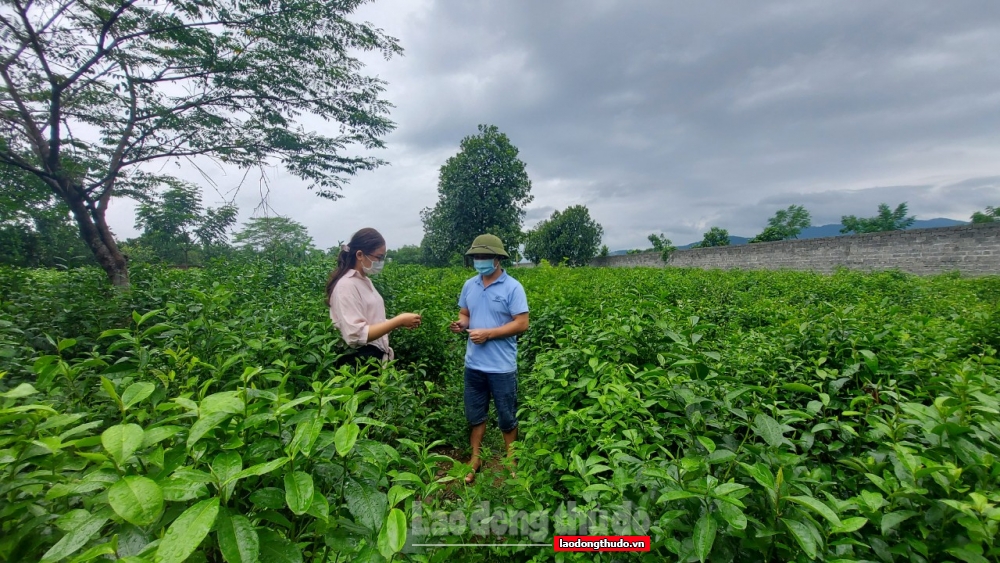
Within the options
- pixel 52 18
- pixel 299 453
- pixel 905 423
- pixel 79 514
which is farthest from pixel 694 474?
pixel 52 18

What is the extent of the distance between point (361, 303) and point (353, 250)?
1.47ft

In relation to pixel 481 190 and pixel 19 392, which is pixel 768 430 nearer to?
pixel 19 392

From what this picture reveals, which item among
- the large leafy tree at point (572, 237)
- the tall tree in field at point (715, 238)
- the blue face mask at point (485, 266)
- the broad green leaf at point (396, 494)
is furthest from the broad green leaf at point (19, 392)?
the tall tree in field at point (715, 238)

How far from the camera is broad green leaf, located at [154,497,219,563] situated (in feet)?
1.99

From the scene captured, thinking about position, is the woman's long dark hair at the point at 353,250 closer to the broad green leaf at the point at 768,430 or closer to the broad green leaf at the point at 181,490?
the broad green leaf at the point at 181,490

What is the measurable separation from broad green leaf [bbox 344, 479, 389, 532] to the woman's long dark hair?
219 cm

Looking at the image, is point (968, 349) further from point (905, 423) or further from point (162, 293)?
point (162, 293)

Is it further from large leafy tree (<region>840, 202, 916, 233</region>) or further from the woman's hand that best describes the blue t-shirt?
large leafy tree (<region>840, 202, 916, 233</region>)

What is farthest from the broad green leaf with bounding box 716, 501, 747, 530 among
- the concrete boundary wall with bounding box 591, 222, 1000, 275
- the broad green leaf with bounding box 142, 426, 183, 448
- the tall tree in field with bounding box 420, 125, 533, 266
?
the tall tree in field with bounding box 420, 125, 533, 266

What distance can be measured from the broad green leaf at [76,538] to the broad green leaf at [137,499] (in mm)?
59

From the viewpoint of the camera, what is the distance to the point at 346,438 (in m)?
0.84

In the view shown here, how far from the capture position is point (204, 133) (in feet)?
19.3

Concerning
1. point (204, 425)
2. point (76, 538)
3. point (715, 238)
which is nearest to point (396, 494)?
point (204, 425)

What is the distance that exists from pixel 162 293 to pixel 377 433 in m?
3.12
